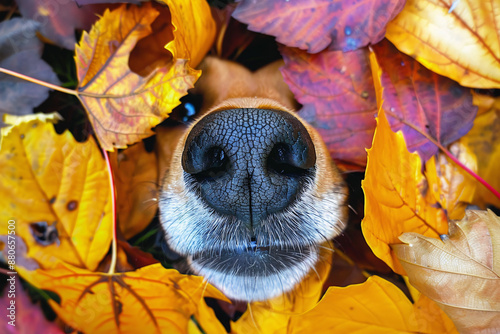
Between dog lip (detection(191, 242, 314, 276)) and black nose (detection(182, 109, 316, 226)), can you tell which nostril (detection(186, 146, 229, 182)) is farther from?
dog lip (detection(191, 242, 314, 276))

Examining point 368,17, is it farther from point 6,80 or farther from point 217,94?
point 6,80

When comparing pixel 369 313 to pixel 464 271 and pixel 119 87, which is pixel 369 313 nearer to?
pixel 464 271

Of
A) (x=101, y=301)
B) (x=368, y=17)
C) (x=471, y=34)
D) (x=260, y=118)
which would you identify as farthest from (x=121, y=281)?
(x=471, y=34)

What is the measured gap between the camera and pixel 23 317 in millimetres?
1204

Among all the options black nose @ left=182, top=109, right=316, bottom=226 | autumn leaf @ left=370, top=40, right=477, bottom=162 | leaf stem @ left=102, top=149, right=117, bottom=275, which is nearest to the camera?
black nose @ left=182, top=109, right=316, bottom=226

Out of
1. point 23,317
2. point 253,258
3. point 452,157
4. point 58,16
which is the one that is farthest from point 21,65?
point 452,157

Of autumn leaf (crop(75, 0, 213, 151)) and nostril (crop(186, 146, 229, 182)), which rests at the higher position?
autumn leaf (crop(75, 0, 213, 151))

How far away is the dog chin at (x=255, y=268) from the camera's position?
1245 millimetres

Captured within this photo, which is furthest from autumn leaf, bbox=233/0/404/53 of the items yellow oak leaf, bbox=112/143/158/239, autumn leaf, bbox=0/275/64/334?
autumn leaf, bbox=0/275/64/334

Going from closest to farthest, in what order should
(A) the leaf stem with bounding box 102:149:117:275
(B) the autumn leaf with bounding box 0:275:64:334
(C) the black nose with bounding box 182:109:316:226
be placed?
(C) the black nose with bounding box 182:109:316:226 < (B) the autumn leaf with bounding box 0:275:64:334 < (A) the leaf stem with bounding box 102:149:117:275

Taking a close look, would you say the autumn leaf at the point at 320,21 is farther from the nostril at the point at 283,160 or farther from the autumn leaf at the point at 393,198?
the nostril at the point at 283,160

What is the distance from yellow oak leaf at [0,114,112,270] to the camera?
1.25 m

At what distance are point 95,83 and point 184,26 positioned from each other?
15.5 inches

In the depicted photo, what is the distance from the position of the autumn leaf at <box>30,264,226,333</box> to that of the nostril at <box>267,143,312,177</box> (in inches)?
19.0
